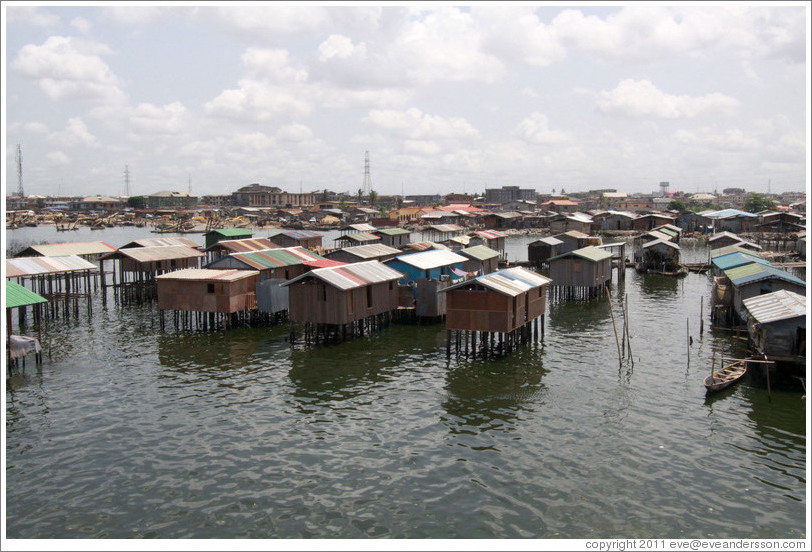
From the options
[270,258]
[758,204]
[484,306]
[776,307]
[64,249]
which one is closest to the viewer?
[776,307]

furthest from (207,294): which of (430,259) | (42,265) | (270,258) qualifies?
(430,259)

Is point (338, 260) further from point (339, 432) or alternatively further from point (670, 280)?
point (670, 280)

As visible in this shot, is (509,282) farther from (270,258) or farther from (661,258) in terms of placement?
(661,258)

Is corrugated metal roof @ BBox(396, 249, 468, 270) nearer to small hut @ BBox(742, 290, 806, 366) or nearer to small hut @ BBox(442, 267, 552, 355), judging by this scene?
small hut @ BBox(442, 267, 552, 355)

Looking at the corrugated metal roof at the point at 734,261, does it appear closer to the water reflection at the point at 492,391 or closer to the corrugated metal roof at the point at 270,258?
the water reflection at the point at 492,391

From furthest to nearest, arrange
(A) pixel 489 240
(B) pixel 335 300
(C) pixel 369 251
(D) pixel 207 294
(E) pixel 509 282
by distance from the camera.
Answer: (A) pixel 489 240
(C) pixel 369 251
(D) pixel 207 294
(B) pixel 335 300
(E) pixel 509 282

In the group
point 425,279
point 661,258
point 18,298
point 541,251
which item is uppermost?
point 18,298

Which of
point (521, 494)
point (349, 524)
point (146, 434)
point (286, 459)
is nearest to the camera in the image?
point (349, 524)

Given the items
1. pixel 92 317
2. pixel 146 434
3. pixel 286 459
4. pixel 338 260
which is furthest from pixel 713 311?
pixel 92 317
